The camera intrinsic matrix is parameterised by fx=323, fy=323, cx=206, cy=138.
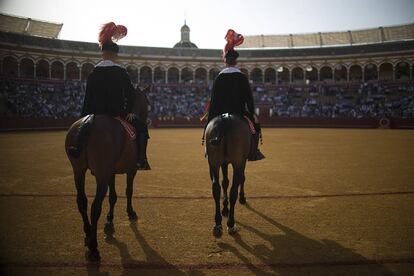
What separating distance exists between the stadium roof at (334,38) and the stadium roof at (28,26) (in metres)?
28.4

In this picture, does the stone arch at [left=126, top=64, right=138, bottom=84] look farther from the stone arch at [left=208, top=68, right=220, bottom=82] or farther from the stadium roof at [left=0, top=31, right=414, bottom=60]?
the stone arch at [left=208, top=68, right=220, bottom=82]

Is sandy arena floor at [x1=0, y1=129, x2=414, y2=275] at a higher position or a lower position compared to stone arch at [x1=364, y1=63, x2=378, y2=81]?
lower

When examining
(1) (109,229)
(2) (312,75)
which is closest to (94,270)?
(1) (109,229)

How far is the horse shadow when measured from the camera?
3.12m

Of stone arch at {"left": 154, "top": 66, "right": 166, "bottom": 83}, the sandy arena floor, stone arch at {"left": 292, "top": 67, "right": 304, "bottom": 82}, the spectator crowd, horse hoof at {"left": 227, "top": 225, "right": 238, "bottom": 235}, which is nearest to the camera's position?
the sandy arena floor

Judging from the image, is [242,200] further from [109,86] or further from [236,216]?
[109,86]

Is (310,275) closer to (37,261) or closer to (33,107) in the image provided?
(37,261)

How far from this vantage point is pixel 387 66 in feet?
140

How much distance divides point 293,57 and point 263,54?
13.9 ft

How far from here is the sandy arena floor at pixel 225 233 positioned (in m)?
3.25

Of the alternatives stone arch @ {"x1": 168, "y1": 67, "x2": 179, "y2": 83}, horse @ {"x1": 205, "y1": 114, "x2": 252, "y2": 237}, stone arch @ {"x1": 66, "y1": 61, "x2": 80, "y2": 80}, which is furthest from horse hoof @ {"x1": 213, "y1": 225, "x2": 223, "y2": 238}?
stone arch @ {"x1": 168, "y1": 67, "x2": 179, "y2": 83}

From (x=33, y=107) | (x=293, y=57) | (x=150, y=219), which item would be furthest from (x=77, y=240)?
(x=293, y=57)

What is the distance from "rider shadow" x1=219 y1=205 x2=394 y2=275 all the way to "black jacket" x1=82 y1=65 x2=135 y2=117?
2099 mm

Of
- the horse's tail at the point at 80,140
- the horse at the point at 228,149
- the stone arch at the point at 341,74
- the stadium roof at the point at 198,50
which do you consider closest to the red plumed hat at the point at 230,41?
the horse at the point at 228,149
